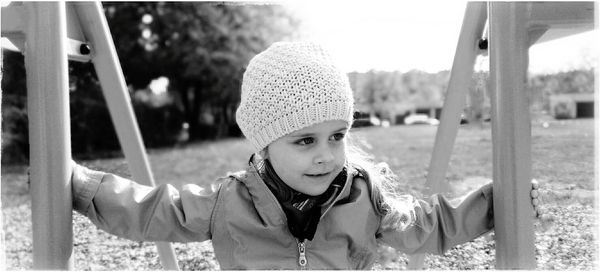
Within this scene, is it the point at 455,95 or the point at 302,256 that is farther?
the point at 455,95

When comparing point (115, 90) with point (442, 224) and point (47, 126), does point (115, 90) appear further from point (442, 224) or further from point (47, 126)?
point (442, 224)

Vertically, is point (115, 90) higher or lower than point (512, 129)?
higher

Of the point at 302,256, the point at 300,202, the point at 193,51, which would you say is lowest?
the point at 302,256

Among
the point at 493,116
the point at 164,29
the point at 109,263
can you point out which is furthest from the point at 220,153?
the point at 493,116

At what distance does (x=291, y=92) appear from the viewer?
1.38m

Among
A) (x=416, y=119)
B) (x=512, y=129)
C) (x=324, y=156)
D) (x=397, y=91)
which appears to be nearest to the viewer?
(x=512, y=129)

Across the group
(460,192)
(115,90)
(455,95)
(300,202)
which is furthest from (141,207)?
(460,192)

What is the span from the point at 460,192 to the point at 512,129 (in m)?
0.90

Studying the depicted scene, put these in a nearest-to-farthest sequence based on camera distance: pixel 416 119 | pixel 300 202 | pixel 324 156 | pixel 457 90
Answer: pixel 324 156 → pixel 300 202 → pixel 457 90 → pixel 416 119

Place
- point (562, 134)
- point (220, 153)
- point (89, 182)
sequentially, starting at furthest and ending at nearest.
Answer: point (220, 153)
point (562, 134)
point (89, 182)

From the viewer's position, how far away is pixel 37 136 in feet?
4.05

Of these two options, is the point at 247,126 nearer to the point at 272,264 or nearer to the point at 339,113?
the point at 339,113

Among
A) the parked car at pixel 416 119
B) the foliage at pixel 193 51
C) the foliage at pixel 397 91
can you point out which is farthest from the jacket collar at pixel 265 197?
the foliage at pixel 193 51

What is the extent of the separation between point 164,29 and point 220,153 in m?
1.87
